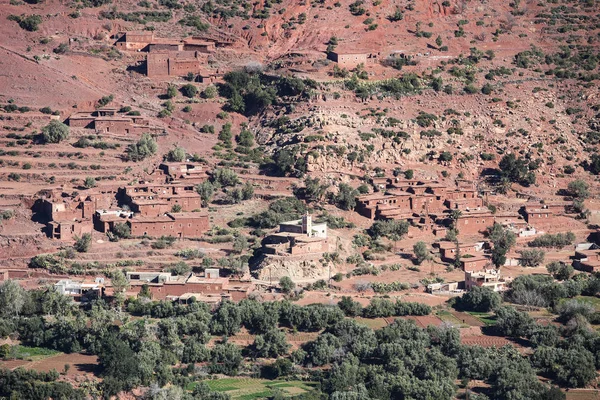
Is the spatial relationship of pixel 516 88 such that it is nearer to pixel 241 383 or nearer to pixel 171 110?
pixel 171 110

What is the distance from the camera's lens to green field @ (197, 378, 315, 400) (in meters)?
59.9

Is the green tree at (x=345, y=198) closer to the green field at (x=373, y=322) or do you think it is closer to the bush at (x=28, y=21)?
the green field at (x=373, y=322)

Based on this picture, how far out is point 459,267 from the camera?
239 ft

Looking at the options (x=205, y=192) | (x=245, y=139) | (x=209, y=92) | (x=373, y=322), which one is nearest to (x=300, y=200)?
(x=205, y=192)

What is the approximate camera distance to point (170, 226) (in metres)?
71.6

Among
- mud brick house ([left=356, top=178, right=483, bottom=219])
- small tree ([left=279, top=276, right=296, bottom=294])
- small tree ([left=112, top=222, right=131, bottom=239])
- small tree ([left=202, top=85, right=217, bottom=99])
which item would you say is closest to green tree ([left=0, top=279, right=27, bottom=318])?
small tree ([left=112, top=222, right=131, bottom=239])

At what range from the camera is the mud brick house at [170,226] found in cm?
7138

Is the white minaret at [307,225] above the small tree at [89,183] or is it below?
below

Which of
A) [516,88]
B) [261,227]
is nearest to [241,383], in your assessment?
[261,227]

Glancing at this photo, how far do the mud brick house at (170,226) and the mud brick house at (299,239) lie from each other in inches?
128

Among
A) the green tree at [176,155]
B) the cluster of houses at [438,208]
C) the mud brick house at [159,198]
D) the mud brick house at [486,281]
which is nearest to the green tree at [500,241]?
the cluster of houses at [438,208]

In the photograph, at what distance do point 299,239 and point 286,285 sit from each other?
2795 millimetres

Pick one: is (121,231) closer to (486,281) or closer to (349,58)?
(486,281)

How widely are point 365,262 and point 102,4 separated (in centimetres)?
2766
